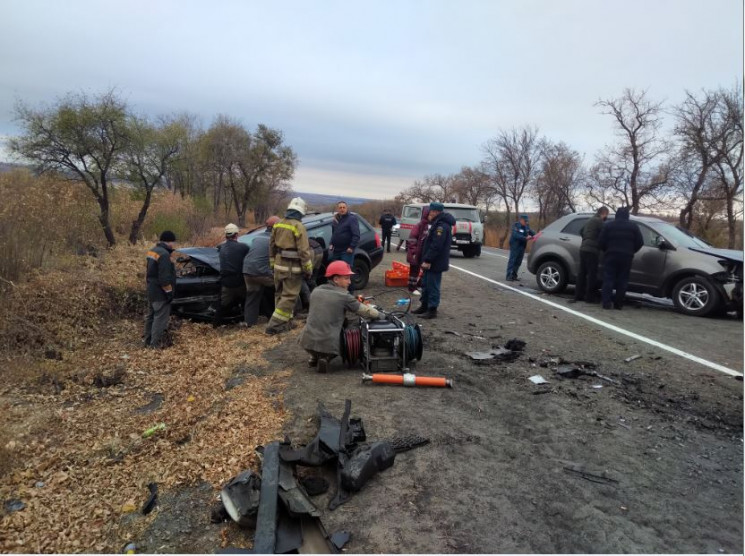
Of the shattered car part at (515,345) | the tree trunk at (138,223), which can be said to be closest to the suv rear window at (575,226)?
the shattered car part at (515,345)

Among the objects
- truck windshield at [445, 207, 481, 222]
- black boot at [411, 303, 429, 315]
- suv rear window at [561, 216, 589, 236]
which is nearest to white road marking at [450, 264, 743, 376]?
suv rear window at [561, 216, 589, 236]

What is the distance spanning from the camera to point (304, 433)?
3844 mm

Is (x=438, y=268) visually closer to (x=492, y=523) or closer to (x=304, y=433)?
(x=304, y=433)

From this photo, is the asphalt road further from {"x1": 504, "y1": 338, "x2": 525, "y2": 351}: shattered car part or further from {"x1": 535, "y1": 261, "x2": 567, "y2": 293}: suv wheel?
{"x1": 504, "y1": 338, "x2": 525, "y2": 351}: shattered car part

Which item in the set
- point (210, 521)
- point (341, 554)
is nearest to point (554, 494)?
point (341, 554)

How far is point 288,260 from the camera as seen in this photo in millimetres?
6949

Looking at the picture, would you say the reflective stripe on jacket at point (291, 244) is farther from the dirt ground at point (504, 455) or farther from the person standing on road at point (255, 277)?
the dirt ground at point (504, 455)

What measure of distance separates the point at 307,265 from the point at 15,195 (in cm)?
757

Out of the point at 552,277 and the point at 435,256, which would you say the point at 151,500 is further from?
the point at 552,277

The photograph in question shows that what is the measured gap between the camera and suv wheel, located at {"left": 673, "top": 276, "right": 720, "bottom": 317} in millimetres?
7652

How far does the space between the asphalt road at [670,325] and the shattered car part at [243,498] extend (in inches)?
211

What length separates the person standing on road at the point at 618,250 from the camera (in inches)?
314

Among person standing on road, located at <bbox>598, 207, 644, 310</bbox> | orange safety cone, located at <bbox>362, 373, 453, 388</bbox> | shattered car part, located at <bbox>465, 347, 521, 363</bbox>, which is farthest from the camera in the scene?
person standing on road, located at <bbox>598, 207, 644, 310</bbox>

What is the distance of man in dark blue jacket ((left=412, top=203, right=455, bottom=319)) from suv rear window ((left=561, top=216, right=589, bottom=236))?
354 cm
